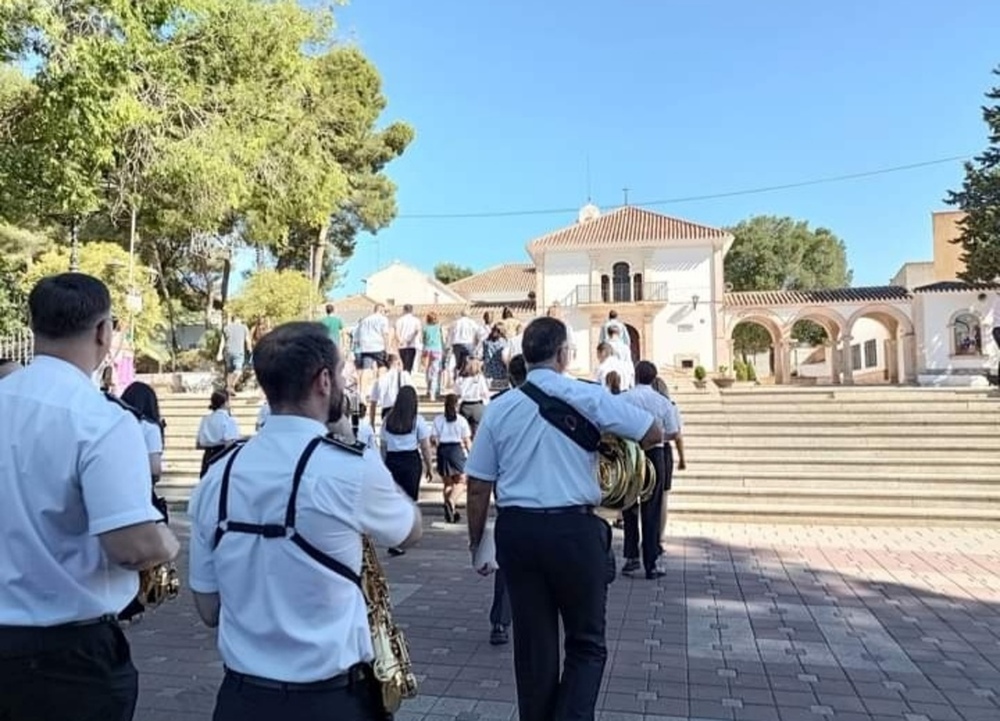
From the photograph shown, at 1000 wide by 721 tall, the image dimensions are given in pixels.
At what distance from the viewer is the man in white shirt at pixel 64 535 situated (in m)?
1.85

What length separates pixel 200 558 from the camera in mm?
2010

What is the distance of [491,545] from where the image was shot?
3.64 m

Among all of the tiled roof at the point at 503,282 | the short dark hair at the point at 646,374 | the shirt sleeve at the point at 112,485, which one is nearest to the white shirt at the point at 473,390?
the short dark hair at the point at 646,374

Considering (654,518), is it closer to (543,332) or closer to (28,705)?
(543,332)

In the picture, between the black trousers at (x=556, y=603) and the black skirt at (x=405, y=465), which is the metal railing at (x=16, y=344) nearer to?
the black skirt at (x=405, y=465)

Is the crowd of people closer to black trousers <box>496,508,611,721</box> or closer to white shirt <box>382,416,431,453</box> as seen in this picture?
black trousers <box>496,508,611,721</box>

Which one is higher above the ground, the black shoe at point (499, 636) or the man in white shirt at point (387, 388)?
the man in white shirt at point (387, 388)

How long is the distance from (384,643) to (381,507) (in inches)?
14.6

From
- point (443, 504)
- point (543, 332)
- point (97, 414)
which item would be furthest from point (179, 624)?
point (443, 504)

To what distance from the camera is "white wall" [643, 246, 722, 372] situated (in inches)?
1430

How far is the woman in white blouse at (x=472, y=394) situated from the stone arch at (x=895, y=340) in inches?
1045

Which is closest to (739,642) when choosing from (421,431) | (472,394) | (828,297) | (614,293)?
(421,431)

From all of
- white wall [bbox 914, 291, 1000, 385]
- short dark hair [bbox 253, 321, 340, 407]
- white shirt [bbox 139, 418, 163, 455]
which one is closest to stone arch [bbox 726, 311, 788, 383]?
white wall [bbox 914, 291, 1000, 385]

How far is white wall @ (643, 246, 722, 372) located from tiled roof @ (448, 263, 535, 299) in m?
12.6
